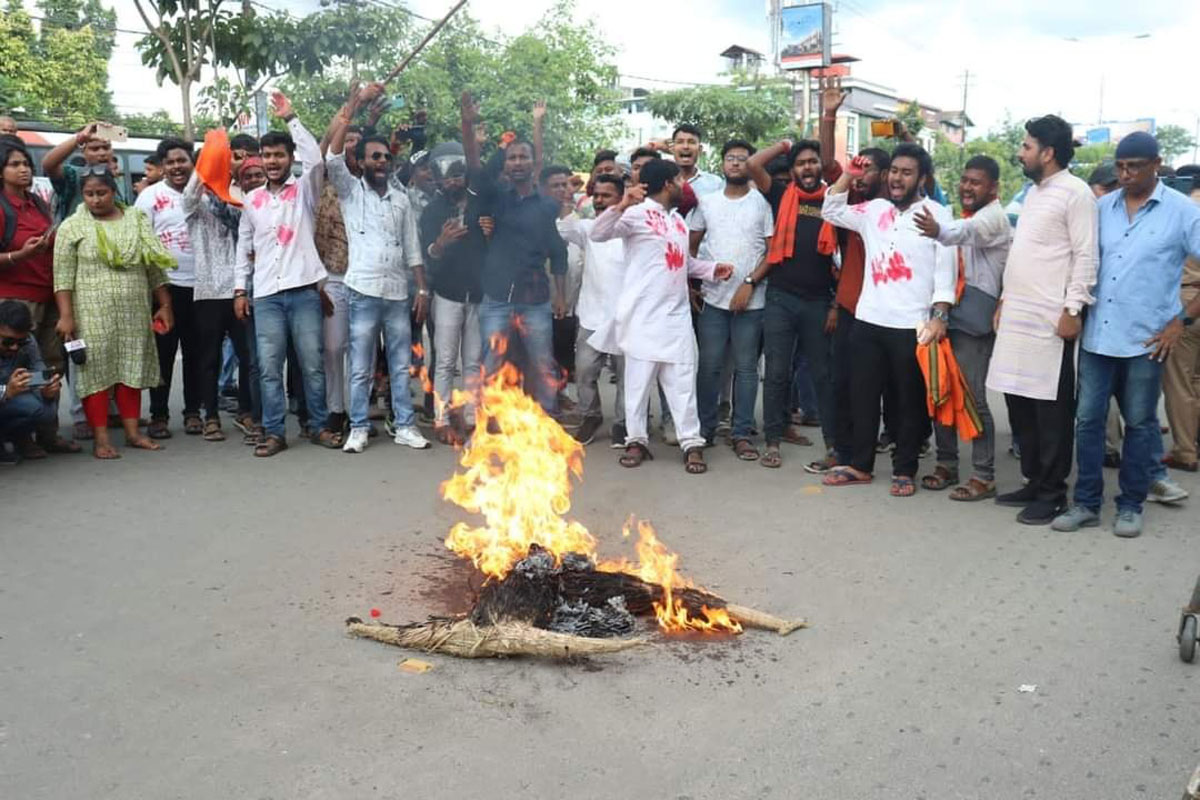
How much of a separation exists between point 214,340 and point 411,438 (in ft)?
5.40

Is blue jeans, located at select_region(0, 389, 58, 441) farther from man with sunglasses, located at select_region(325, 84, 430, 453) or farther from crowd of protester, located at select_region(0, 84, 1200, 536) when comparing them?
man with sunglasses, located at select_region(325, 84, 430, 453)

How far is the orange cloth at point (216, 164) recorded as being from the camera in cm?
754

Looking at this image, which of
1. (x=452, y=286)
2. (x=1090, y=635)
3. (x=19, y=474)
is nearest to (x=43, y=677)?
(x=19, y=474)

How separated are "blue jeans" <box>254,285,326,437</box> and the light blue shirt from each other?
499cm

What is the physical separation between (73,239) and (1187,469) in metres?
7.55

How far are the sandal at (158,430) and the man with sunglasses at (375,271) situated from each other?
56.1 inches

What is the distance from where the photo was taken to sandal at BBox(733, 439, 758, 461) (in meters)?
7.38

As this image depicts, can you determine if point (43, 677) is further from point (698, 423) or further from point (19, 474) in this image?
point (698, 423)

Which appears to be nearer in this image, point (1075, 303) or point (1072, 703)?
point (1072, 703)

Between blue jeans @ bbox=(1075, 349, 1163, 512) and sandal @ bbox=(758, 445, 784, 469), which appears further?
sandal @ bbox=(758, 445, 784, 469)

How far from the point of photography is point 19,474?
680 cm

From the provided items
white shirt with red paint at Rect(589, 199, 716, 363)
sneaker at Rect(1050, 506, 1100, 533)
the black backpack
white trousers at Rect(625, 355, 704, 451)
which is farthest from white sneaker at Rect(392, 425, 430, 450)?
sneaker at Rect(1050, 506, 1100, 533)

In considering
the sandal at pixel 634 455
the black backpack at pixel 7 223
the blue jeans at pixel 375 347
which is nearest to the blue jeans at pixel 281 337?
the blue jeans at pixel 375 347

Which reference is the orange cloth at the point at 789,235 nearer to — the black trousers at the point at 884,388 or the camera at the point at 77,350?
the black trousers at the point at 884,388
